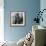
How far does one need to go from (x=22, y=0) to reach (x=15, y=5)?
35cm

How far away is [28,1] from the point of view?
564cm

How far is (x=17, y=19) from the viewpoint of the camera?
18.6ft

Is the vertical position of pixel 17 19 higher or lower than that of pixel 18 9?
lower

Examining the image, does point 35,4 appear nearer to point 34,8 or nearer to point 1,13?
point 34,8

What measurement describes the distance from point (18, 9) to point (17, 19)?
41 centimetres

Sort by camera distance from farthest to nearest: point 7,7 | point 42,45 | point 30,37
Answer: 1. point 7,7
2. point 30,37
3. point 42,45

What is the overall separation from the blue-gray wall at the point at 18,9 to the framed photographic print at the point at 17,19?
0.16 meters

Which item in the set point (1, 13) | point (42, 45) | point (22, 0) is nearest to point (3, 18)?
point (1, 13)

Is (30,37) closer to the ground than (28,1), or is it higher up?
closer to the ground

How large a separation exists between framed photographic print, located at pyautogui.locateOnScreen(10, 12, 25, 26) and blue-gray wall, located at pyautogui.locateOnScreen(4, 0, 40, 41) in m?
0.16

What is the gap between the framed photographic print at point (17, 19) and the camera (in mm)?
5637

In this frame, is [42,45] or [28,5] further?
[28,5]

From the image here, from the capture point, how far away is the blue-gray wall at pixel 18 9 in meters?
5.61

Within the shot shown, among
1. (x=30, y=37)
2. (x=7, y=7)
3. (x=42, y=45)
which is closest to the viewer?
(x=42, y=45)
